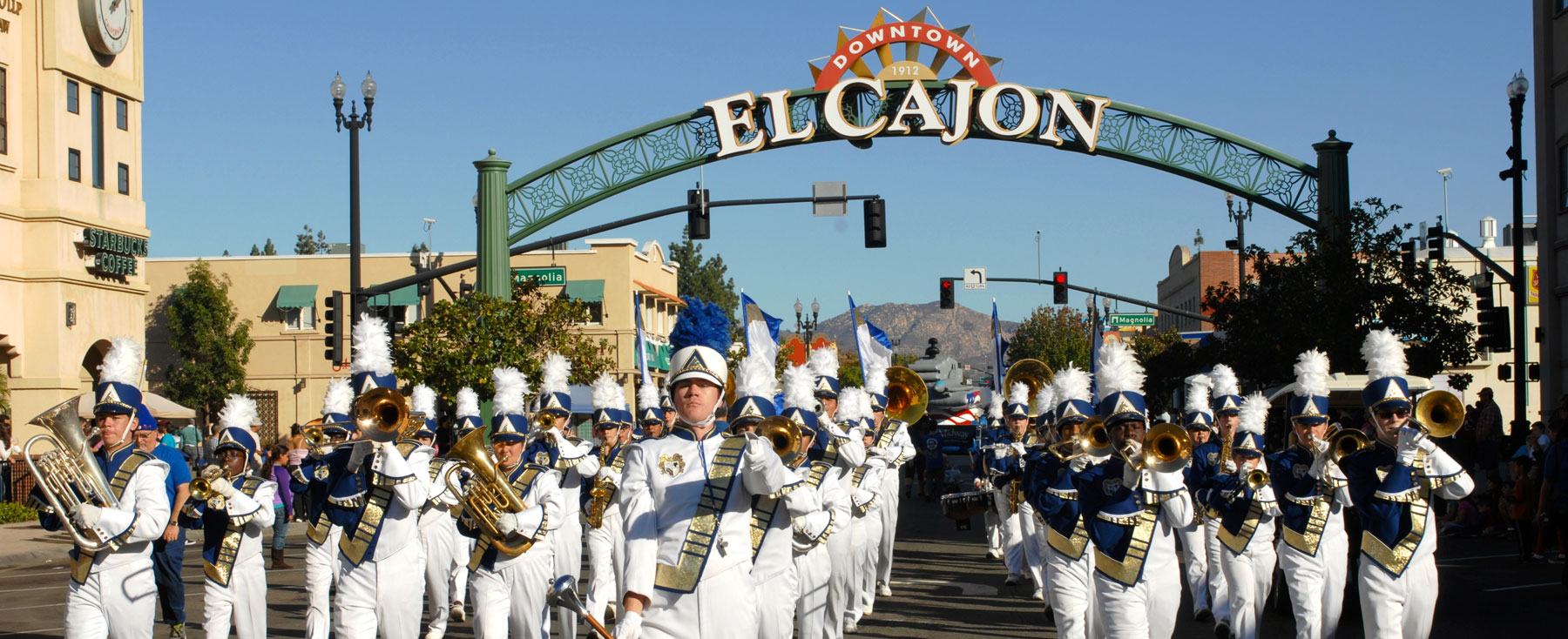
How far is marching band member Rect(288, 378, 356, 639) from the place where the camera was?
9594 mm

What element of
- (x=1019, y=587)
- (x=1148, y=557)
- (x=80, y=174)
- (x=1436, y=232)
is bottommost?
(x=1019, y=587)

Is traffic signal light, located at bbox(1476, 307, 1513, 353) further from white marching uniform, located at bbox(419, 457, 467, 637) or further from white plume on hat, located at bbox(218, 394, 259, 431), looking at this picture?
white plume on hat, located at bbox(218, 394, 259, 431)

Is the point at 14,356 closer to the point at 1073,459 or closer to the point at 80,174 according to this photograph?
the point at 80,174

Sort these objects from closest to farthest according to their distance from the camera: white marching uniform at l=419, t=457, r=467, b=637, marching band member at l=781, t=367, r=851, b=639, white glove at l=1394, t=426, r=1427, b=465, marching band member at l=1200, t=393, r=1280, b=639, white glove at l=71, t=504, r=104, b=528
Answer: white glove at l=71, t=504, r=104, b=528, white glove at l=1394, t=426, r=1427, b=465, marching band member at l=781, t=367, r=851, b=639, marching band member at l=1200, t=393, r=1280, b=639, white marching uniform at l=419, t=457, r=467, b=637

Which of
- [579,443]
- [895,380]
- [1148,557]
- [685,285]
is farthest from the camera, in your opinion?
[685,285]

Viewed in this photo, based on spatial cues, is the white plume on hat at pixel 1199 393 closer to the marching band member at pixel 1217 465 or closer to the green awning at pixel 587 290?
the marching band member at pixel 1217 465

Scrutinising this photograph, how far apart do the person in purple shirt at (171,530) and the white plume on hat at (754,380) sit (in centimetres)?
361

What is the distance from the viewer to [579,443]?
470 inches

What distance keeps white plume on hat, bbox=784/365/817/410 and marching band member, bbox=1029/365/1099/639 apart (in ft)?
5.85

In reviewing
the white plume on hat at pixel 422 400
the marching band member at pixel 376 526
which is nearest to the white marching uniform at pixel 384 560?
the marching band member at pixel 376 526

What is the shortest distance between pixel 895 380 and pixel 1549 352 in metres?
19.8

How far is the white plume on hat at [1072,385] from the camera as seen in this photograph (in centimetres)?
916

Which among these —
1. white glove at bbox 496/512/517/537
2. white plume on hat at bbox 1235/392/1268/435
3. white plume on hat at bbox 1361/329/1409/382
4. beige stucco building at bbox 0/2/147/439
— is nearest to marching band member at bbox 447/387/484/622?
white glove at bbox 496/512/517/537

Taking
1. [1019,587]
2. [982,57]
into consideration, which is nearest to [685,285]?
[982,57]
